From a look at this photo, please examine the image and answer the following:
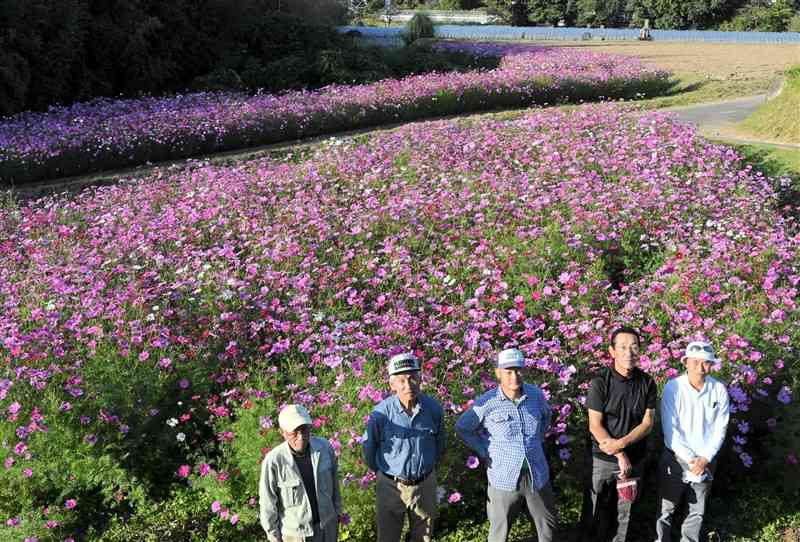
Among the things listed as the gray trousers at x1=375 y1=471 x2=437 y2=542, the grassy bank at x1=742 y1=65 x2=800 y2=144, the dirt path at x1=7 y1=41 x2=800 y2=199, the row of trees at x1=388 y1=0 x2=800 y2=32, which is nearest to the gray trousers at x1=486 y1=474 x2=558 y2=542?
the gray trousers at x1=375 y1=471 x2=437 y2=542

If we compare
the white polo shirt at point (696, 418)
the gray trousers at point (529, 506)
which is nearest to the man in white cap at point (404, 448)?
the gray trousers at point (529, 506)

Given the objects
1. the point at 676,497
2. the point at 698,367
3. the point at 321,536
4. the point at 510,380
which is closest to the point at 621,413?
the point at 698,367

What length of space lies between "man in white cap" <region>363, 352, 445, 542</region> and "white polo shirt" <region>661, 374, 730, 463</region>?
124cm

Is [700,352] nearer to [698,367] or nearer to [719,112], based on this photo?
[698,367]

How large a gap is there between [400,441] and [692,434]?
1.55 meters

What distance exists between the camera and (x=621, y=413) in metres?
4.20

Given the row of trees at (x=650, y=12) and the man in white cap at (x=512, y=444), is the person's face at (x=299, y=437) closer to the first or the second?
the man in white cap at (x=512, y=444)

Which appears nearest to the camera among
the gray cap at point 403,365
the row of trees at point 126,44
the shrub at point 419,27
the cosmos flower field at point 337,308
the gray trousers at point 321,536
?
the gray trousers at point 321,536

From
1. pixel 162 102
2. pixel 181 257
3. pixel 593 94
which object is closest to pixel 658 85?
pixel 593 94

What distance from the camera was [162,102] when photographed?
15.7 m

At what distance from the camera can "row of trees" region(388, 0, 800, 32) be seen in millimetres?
58794

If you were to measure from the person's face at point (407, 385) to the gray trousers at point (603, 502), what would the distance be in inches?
45.5

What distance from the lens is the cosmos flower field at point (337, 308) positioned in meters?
4.64

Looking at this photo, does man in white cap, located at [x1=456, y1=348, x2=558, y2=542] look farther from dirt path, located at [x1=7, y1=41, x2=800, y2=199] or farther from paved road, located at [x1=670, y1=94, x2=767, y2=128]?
paved road, located at [x1=670, y1=94, x2=767, y2=128]
